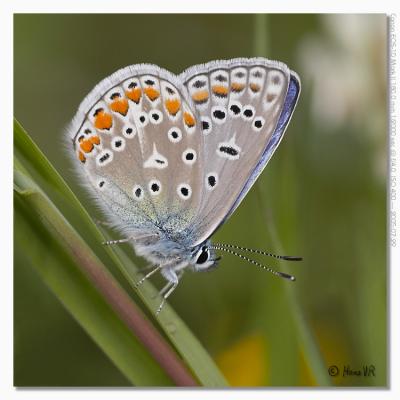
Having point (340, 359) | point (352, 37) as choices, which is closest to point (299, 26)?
point (352, 37)

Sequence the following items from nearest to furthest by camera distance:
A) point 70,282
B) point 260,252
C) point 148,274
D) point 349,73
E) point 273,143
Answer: point 70,282 → point 148,274 → point 273,143 → point 260,252 → point 349,73

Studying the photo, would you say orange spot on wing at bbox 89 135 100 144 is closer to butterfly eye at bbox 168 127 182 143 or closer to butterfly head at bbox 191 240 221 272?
butterfly eye at bbox 168 127 182 143

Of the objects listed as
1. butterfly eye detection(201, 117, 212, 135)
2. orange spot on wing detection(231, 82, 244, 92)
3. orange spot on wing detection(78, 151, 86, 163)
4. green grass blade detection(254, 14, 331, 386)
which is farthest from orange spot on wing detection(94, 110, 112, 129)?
green grass blade detection(254, 14, 331, 386)

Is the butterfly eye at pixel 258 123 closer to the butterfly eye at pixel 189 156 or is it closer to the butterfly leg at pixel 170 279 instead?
the butterfly eye at pixel 189 156

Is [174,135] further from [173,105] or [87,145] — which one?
[87,145]

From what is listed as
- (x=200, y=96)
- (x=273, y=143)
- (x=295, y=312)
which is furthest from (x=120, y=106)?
(x=295, y=312)

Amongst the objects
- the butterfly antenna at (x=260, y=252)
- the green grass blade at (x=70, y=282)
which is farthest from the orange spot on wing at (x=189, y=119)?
the green grass blade at (x=70, y=282)

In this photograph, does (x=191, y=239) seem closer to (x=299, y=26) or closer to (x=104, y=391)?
(x=104, y=391)

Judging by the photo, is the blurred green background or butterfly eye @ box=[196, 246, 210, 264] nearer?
butterfly eye @ box=[196, 246, 210, 264]
